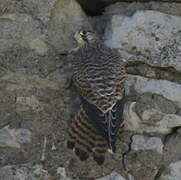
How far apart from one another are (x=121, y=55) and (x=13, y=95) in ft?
3.12

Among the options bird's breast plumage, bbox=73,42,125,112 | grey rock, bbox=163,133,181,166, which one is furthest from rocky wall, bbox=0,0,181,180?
bird's breast plumage, bbox=73,42,125,112

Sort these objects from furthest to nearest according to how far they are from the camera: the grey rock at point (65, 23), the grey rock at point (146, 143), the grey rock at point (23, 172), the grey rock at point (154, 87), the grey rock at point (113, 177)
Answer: the grey rock at point (65, 23) → the grey rock at point (154, 87) → the grey rock at point (146, 143) → the grey rock at point (113, 177) → the grey rock at point (23, 172)

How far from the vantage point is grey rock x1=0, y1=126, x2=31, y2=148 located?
12.1 feet

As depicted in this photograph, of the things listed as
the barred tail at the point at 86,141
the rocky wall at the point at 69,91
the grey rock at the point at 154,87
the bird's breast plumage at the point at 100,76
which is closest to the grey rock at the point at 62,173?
the rocky wall at the point at 69,91

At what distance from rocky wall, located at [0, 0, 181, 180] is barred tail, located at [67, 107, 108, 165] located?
0.19ft

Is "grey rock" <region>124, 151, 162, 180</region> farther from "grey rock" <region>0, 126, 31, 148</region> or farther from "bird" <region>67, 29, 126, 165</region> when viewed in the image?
"grey rock" <region>0, 126, 31, 148</region>

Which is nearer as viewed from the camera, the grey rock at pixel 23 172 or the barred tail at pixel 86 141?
the grey rock at pixel 23 172

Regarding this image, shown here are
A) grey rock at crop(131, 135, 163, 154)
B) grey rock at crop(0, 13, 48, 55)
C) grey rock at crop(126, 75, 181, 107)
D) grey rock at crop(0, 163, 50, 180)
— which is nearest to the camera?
grey rock at crop(0, 163, 50, 180)

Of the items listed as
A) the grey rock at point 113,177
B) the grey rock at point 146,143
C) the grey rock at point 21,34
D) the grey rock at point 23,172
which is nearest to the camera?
the grey rock at point 23,172

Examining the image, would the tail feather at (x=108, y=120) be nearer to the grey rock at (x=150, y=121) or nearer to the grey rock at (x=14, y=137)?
the grey rock at (x=150, y=121)

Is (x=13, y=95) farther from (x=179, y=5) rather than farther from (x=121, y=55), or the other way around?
(x=179, y=5)

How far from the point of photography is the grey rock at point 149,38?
4039mm

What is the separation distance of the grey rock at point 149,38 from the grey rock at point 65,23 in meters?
0.32

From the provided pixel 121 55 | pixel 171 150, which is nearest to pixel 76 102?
pixel 121 55
